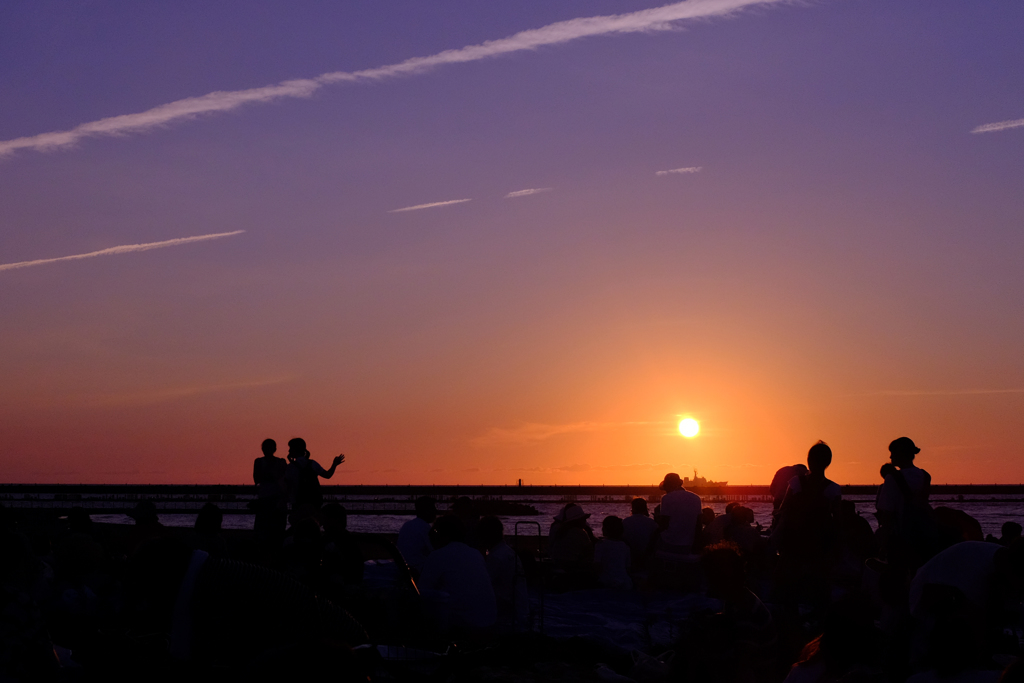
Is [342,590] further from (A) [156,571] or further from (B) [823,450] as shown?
(B) [823,450]

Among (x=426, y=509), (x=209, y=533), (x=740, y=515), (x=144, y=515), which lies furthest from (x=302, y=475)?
(x=740, y=515)

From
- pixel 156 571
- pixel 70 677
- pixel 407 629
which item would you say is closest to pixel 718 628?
pixel 407 629

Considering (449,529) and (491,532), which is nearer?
(449,529)

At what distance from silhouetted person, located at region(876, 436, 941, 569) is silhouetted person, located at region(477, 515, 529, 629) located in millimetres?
3808

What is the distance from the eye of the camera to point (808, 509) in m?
9.30

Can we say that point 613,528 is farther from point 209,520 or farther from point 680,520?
point 209,520

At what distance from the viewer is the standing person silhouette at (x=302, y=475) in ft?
41.9

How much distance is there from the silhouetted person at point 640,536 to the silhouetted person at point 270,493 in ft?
16.6

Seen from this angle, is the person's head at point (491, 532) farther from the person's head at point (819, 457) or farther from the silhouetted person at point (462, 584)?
the person's head at point (819, 457)

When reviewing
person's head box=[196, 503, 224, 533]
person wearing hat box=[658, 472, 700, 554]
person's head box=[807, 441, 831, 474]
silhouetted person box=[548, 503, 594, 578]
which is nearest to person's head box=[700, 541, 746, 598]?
person's head box=[807, 441, 831, 474]

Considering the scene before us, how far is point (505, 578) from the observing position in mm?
9867

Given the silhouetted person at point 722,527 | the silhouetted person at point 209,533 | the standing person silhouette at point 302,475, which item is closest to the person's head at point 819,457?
the silhouetted person at point 722,527

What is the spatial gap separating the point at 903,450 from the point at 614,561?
5525 mm

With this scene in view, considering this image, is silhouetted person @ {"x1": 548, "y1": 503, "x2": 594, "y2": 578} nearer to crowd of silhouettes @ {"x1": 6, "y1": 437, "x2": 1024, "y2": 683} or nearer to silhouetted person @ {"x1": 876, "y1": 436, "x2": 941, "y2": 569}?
crowd of silhouettes @ {"x1": 6, "y1": 437, "x2": 1024, "y2": 683}
